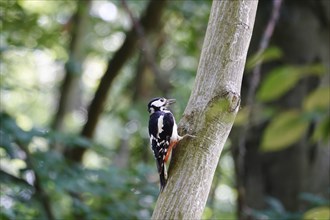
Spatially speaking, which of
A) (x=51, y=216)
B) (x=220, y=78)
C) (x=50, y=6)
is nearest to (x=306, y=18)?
(x=51, y=216)

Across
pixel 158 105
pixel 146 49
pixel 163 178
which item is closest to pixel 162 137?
pixel 163 178

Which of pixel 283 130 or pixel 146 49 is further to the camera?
pixel 146 49

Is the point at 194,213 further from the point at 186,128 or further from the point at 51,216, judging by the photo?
the point at 51,216

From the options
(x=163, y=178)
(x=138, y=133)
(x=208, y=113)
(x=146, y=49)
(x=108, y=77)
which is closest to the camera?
(x=208, y=113)

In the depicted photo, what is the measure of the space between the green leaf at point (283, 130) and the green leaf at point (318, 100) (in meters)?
0.03

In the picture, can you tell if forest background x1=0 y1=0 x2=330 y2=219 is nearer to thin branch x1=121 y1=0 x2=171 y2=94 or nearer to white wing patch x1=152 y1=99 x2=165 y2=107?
thin branch x1=121 y1=0 x2=171 y2=94

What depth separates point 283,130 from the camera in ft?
3.38

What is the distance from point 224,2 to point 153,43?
499 centimetres

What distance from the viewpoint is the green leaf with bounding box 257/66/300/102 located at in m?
1.00

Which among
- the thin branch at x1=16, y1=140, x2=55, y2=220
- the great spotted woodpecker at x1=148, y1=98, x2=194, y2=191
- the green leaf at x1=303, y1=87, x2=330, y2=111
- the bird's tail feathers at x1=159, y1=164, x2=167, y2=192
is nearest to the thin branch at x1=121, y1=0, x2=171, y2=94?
the thin branch at x1=16, y1=140, x2=55, y2=220

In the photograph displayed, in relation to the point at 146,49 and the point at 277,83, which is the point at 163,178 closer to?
the point at 277,83

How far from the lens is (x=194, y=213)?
2646 millimetres

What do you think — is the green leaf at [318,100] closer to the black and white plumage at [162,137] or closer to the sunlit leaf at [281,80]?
the sunlit leaf at [281,80]

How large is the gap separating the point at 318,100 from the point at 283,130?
0.09 m
